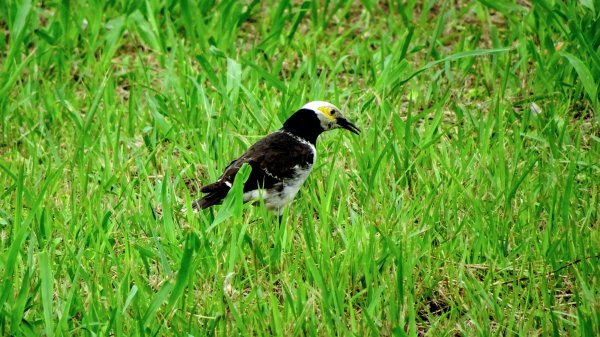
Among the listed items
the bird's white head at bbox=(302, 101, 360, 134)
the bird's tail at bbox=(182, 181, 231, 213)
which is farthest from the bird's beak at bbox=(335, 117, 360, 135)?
the bird's tail at bbox=(182, 181, 231, 213)

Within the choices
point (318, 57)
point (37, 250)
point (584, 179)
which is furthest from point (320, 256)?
point (318, 57)

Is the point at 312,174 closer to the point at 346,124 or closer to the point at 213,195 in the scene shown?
the point at 346,124

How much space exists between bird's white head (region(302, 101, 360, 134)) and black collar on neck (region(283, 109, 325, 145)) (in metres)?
0.02

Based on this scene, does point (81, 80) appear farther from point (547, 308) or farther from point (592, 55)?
point (547, 308)

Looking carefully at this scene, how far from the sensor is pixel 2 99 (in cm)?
658

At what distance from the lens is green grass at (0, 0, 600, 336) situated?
4.41 m

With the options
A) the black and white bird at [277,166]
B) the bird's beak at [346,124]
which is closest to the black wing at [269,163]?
the black and white bird at [277,166]

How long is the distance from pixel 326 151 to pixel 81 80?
203 centimetres

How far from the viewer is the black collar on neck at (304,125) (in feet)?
19.2

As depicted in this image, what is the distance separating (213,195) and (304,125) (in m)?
0.83

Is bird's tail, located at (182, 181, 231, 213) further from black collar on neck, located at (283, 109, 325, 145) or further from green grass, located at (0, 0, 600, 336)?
black collar on neck, located at (283, 109, 325, 145)

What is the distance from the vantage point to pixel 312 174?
587cm

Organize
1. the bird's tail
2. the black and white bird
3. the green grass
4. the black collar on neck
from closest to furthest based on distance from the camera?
the green grass
the bird's tail
the black and white bird
the black collar on neck

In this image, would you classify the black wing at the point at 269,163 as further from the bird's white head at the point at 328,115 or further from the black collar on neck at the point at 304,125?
the bird's white head at the point at 328,115
